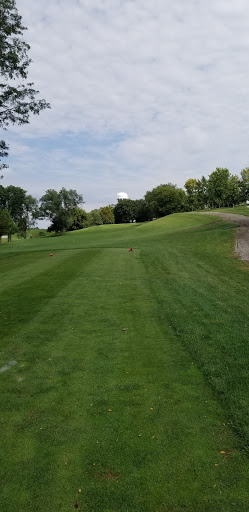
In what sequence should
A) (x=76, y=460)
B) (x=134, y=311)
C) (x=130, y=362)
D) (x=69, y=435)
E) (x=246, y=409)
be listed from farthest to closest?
(x=134, y=311), (x=130, y=362), (x=246, y=409), (x=69, y=435), (x=76, y=460)

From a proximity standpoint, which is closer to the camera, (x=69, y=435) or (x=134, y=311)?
(x=69, y=435)

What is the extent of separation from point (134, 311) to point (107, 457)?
5633 millimetres

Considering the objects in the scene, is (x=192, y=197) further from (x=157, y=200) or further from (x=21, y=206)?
(x=21, y=206)

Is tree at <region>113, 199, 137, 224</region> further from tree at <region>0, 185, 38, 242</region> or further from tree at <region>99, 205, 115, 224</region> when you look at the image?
Answer: tree at <region>0, 185, 38, 242</region>

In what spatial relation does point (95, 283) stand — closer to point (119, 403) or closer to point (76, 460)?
point (119, 403)

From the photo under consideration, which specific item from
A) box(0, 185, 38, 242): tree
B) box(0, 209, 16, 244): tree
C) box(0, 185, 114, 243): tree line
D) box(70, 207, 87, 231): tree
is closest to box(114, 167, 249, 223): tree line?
box(70, 207, 87, 231): tree

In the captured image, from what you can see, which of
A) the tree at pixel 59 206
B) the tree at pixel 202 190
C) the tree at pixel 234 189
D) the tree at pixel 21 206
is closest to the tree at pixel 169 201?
the tree at pixel 202 190

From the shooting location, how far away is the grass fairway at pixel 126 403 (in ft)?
11.1

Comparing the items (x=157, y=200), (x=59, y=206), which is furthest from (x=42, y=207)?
(x=157, y=200)

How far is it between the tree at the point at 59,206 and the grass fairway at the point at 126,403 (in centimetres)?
8225

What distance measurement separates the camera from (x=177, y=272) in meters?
14.6

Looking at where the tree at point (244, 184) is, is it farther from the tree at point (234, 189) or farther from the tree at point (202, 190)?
the tree at point (202, 190)

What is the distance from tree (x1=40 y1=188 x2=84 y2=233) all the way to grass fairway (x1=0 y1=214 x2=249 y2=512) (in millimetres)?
82248

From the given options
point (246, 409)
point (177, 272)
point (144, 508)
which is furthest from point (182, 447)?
point (177, 272)
